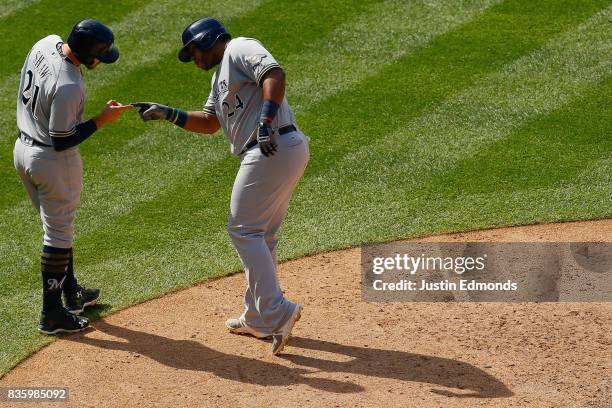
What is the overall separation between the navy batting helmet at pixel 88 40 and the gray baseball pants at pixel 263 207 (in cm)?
119

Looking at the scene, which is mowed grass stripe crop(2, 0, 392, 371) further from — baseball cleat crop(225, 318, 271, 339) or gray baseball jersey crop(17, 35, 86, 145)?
gray baseball jersey crop(17, 35, 86, 145)

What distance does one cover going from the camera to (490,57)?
35.2 ft

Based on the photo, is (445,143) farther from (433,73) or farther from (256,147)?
(256,147)

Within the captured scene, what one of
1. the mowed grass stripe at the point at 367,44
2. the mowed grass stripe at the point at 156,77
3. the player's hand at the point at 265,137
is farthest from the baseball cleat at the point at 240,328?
the mowed grass stripe at the point at 367,44

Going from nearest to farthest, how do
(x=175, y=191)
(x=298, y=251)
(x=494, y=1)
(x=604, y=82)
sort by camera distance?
1. (x=298, y=251)
2. (x=175, y=191)
3. (x=604, y=82)
4. (x=494, y=1)

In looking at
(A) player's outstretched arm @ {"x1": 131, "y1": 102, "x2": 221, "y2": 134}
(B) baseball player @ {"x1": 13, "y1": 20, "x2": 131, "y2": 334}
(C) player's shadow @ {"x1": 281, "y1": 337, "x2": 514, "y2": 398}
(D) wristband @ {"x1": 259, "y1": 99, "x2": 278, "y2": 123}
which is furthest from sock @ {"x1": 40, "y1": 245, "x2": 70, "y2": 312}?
(D) wristband @ {"x1": 259, "y1": 99, "x2": 278, "y2": 123}

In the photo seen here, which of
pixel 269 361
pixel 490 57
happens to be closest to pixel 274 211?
pixel 269 361

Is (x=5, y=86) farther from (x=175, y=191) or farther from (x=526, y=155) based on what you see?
(x=526, y=155)

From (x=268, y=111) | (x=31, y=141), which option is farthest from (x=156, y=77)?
(x=268, y=111)

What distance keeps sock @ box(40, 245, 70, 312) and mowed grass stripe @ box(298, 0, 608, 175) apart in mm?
2985

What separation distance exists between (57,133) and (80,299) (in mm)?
1337

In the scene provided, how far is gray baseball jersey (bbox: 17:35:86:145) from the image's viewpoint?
654cm

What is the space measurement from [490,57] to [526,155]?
70.2 inches

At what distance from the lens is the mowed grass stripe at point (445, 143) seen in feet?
27.9
